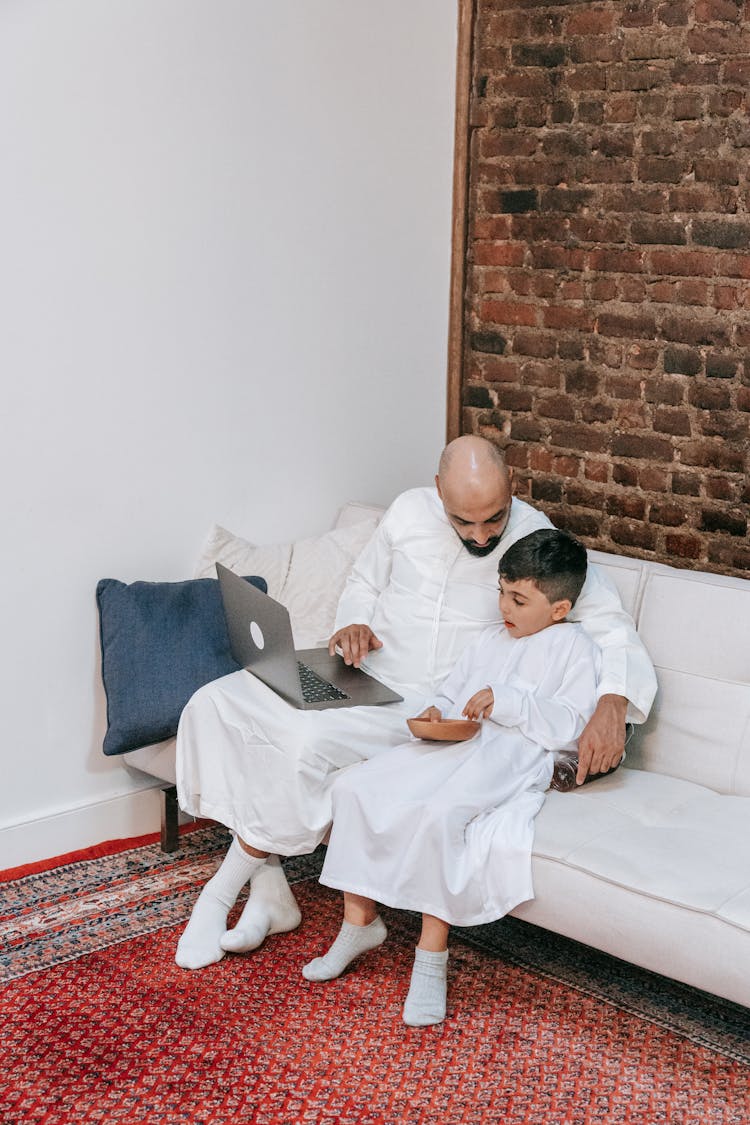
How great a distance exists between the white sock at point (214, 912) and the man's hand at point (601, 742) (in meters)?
0.77

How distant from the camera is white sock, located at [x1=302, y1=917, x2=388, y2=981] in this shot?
2506mm

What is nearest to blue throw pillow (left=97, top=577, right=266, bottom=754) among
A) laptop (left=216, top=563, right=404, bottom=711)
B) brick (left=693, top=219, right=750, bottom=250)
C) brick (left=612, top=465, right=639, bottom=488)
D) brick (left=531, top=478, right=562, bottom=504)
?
laptop (left=216, top=563, right=404, bottom=711)

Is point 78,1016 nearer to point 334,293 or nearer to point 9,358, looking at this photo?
point 9,358

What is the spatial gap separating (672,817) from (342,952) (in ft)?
2.41

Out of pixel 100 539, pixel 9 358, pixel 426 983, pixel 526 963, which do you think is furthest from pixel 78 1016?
pixel 9 358

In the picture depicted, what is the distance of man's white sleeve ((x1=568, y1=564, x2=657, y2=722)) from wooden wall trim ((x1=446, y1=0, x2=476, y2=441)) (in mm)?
1214

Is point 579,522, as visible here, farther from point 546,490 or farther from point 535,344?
point 535,344

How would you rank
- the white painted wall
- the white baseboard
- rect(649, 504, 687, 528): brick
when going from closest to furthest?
the white painted wall < the white baseboard < rect(649, 504, 687, 528): brick

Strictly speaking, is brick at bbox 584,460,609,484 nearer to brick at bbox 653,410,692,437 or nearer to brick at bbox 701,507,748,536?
brick at bbox 653,410,692,437

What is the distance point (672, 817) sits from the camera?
8.04ft

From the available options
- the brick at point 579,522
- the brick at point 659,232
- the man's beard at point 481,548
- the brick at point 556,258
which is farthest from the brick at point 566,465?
the man's beard at point 481,548

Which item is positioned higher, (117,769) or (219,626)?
(219,626)

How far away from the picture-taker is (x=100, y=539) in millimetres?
3098

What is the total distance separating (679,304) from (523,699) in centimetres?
132
